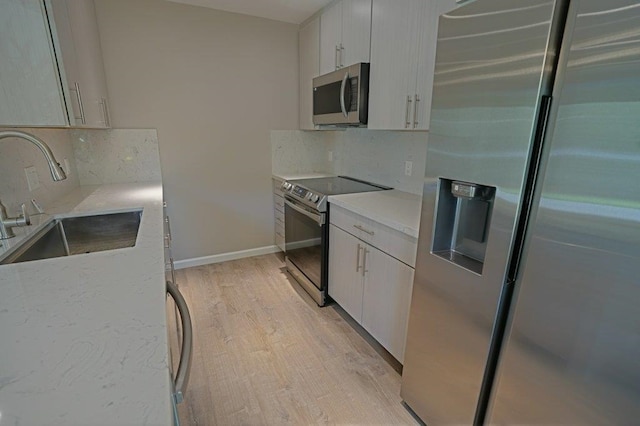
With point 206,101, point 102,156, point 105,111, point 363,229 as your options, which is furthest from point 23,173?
point 363,229

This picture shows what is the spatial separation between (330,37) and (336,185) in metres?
1.24

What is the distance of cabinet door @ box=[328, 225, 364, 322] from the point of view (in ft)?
6.62

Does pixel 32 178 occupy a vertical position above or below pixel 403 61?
below

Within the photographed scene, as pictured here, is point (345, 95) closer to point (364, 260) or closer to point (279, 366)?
point (364, 260)

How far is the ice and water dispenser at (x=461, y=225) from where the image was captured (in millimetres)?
1161

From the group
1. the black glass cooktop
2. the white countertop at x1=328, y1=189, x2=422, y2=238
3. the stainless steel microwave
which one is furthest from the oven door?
the stainless steel microwave

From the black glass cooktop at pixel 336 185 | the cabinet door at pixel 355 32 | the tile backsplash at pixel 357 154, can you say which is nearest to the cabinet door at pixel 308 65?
the tile backsplash at pixel 357 154

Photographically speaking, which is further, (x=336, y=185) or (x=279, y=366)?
(x=336, y=185)

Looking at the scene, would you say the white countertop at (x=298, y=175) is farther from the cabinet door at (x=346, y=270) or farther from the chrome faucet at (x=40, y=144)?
the chrome faucet at (x=40, y=144)

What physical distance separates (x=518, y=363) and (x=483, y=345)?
0.12m

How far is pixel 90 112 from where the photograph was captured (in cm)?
178

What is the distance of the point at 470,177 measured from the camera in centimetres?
108

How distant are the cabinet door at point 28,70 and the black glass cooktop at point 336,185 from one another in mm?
1611

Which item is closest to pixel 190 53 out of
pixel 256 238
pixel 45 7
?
pixel 45 7
